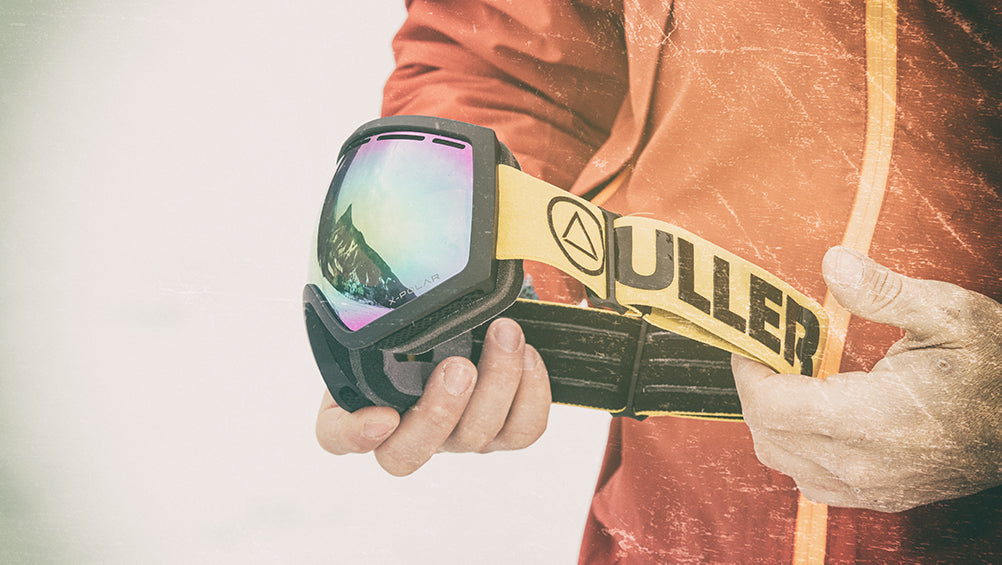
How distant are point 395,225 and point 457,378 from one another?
11cm

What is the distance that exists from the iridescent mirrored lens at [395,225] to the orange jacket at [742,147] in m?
0.12

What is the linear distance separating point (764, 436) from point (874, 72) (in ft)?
0.69

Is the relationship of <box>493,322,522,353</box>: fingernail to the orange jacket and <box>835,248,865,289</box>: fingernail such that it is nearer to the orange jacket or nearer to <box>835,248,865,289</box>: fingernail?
the orange jacket

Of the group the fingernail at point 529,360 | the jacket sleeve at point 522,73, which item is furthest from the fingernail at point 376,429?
the jacket sleeve at point 522,73

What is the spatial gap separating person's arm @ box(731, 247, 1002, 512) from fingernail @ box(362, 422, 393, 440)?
225mm

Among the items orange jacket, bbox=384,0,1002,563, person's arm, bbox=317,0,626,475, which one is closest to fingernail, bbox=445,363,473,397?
person's arm, bbox=317,0,626,475

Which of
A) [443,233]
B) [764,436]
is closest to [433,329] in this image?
[443,233]

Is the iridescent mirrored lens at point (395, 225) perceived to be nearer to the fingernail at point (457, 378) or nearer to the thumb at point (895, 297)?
the fingernail at point (457, 378)

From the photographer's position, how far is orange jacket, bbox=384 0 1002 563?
34cm

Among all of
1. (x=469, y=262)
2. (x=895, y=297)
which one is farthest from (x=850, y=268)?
(x=469, y=262)

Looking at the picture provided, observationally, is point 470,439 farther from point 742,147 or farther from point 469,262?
point 742,147

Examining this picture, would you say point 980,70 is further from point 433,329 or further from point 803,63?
point 433,329

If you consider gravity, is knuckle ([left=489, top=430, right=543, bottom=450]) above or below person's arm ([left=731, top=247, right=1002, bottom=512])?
below

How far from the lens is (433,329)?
13.9 inches
